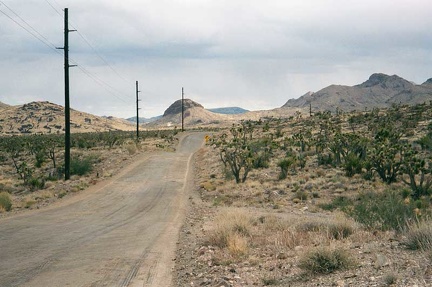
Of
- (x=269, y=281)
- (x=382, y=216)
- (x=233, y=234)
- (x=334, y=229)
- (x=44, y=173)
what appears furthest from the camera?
(x=44, y=173)

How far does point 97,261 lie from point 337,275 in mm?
6143

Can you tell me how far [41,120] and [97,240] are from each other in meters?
153

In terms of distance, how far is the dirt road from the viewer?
34.1ft

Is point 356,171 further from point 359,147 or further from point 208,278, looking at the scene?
point 208,278

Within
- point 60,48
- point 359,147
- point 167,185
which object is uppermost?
point 60,48

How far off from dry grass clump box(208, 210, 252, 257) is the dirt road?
1.37 m

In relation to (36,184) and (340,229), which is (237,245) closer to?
(340,229)

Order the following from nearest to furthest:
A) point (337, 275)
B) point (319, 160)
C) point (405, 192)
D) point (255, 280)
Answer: point (337, 275), point (255, 280), point (405, 192), point (319, 160)

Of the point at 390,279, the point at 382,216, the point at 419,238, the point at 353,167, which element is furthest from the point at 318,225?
the point at 353,167

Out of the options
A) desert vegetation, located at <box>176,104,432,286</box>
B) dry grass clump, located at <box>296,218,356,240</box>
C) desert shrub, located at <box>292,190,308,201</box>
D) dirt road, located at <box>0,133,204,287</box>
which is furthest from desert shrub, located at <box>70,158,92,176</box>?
dry grass clump, located at <box>296,218,356,240</box>

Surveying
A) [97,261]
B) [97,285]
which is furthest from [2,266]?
[97,285]

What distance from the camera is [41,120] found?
514 ft

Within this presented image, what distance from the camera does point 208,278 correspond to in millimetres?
9953

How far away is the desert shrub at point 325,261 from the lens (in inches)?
345
